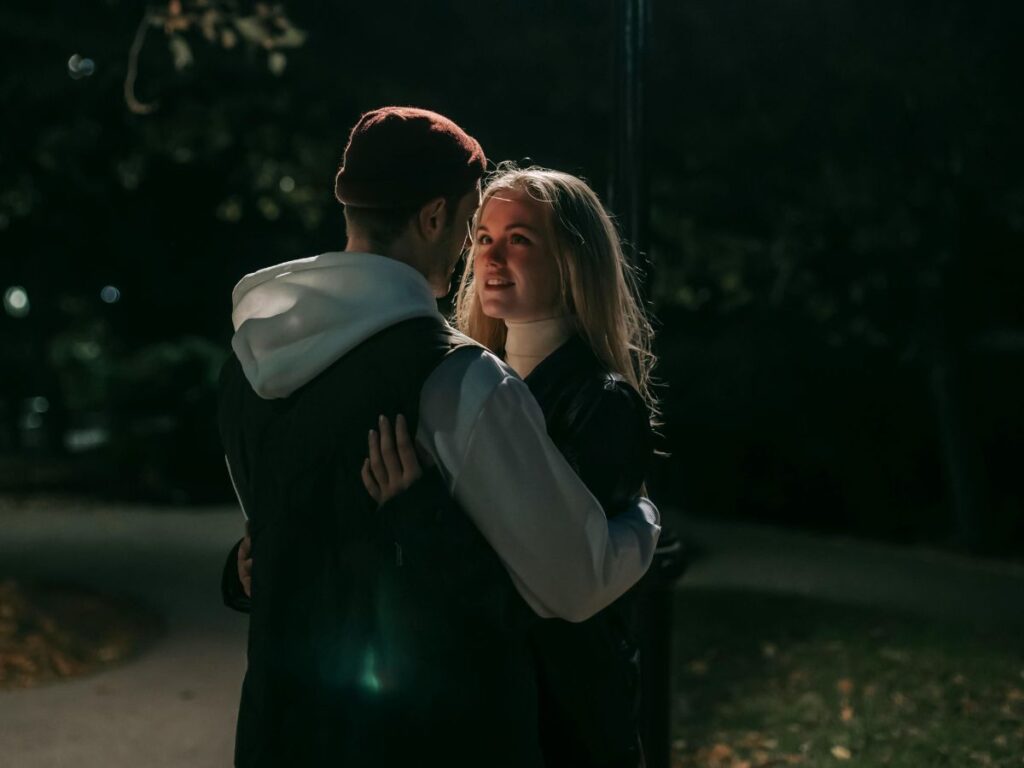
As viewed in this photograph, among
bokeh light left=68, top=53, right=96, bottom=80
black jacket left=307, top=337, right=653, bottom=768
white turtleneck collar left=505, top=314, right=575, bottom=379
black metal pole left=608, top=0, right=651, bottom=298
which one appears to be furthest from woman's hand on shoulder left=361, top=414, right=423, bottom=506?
bokeh light left=68, top=53, right=96, bottom=80

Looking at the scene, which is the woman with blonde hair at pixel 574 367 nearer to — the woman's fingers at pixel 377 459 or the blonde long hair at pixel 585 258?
the blonde long hair at pixel 585 258

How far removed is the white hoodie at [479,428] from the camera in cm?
199

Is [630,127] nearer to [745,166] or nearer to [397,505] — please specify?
[397,505]

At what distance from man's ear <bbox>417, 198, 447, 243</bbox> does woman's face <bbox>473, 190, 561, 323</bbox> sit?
52 centimetres

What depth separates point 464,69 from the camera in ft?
26.0

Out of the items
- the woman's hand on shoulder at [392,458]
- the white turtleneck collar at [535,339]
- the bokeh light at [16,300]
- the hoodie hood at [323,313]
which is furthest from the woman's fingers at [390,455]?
the bokeh light at [16,300]

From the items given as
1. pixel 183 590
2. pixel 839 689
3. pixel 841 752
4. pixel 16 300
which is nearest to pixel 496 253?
pixel 841 752

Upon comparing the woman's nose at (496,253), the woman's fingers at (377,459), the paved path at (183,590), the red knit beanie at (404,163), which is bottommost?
the paved path at (183,590)

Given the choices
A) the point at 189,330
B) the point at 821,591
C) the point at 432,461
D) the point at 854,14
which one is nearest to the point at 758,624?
the point at 821,591

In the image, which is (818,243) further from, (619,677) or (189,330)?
(189,330)

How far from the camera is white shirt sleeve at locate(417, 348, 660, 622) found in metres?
1.99

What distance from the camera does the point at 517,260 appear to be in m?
2.71

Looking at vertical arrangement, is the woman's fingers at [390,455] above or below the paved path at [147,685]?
above

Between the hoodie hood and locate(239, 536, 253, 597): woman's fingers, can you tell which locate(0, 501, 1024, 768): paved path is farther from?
the hoodie hood
